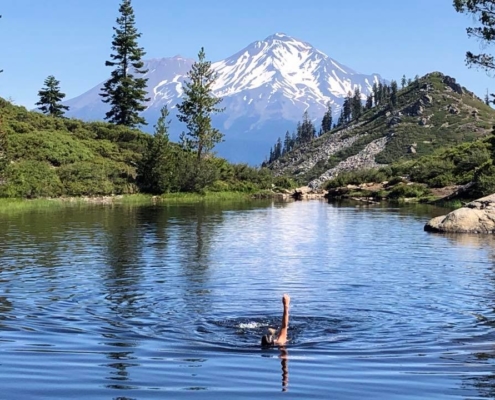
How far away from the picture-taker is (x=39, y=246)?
26250mm

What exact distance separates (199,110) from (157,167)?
1479cm

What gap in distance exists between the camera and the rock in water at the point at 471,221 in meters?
33.5

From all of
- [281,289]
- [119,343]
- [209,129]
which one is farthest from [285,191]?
[119,343]

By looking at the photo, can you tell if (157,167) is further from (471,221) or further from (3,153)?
(471,221)

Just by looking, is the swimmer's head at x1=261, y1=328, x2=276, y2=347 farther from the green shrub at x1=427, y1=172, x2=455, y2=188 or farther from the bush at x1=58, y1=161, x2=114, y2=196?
the green shrub at x1=427, y1=172, x2=455, y2=188

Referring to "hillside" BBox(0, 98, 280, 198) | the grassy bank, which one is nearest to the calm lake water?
the grassy bank

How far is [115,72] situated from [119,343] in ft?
299

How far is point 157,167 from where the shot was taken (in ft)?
233

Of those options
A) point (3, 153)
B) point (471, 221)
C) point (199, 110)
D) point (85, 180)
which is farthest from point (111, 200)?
point (471, 221)

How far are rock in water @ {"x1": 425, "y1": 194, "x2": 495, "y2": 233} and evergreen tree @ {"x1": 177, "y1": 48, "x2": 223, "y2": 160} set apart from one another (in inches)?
1969

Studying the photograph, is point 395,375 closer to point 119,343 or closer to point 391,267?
point 119,343

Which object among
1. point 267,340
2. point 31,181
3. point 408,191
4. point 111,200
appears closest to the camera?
point 267,340

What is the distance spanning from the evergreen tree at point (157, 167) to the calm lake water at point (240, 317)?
41012 millimetres

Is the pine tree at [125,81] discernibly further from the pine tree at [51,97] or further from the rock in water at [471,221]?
the rock in water at [471,221]
